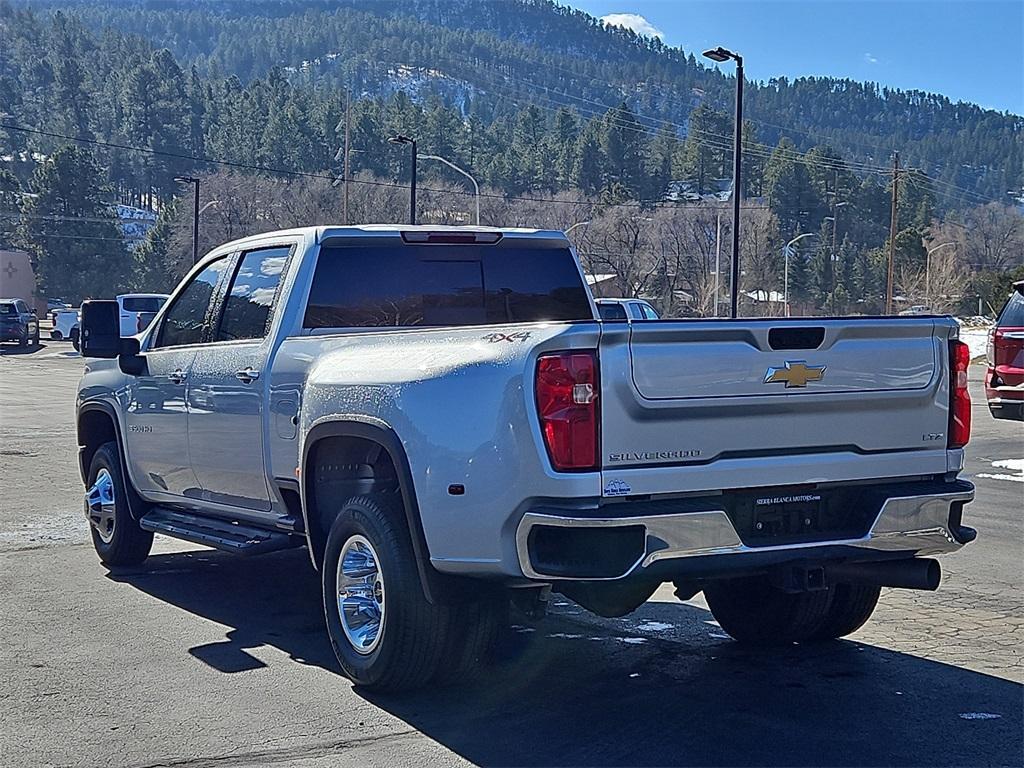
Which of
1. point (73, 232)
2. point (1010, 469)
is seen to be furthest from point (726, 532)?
point (73, 232)

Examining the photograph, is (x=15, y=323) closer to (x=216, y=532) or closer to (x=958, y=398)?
(x=216, y=532)

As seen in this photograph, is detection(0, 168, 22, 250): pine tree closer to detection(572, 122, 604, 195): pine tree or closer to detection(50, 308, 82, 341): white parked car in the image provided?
detection(50, 308, 82, 341): white parked car

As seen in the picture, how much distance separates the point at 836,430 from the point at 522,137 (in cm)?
12865

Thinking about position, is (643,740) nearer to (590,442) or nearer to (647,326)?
(590,442)

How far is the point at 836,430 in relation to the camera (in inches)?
204

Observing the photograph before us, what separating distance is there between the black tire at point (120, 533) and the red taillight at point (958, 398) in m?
4.99

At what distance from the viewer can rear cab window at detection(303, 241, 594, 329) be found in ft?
22.4

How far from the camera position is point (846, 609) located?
6.29m

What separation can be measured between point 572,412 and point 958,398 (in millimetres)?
1947

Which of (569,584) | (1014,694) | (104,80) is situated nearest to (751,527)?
(569,584)

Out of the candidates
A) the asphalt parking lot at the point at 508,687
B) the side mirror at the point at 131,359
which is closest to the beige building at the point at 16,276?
the side mirror at the point at 131,359

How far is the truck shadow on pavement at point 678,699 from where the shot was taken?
15.7 feet

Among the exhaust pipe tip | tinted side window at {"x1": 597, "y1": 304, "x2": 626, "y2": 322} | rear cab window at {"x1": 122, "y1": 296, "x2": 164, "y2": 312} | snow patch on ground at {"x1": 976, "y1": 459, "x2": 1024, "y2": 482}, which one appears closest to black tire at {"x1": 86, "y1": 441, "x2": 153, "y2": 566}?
tinted side window at {"x1": 597, "y1": 304, "x2": 626, "y2": 322}

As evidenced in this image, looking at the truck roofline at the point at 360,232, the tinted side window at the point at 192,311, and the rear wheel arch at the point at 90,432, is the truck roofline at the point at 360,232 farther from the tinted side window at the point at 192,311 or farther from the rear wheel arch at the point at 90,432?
the rear wheel arch at the point at 90,432
